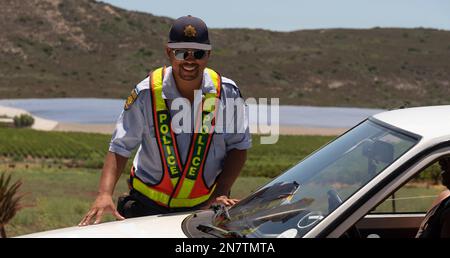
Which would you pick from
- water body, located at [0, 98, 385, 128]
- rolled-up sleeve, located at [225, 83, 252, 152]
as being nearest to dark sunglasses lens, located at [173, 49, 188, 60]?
rolled-up sleeve, located at [225, 83, 252, 152]

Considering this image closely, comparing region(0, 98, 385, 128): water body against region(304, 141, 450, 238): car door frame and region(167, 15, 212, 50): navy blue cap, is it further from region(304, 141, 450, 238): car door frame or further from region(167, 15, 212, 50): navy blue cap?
region(304, 141, 450, 238): car door frame

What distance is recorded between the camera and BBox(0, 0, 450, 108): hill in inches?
4875

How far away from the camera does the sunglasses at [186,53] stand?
491 centimetres

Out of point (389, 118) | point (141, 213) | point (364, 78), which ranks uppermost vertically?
point (389, 118)

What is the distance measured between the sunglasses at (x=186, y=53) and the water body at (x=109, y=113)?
2952 inches

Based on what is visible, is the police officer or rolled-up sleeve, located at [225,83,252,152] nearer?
the police officer

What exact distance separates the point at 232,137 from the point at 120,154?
2.04 feet

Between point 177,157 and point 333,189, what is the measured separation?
1396 millimetres

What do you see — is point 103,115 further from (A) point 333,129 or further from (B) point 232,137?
(B) point 232,137

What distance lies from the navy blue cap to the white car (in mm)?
862

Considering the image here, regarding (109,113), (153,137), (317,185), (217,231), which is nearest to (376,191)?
(317,185)

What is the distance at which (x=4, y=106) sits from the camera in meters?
96.7

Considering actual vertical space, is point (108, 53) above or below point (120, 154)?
below

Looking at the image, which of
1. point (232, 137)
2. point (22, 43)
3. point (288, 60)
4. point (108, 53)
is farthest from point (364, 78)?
point (232, 137)
